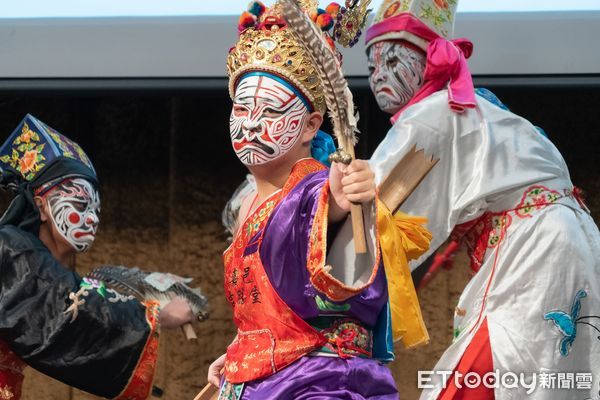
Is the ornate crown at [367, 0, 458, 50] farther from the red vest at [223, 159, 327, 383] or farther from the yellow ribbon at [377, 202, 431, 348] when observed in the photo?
the yellow ribbon at [377, 202, 431, 348]

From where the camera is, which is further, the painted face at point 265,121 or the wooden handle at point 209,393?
the wooden handle at point 209,393

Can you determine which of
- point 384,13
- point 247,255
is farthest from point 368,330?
point 384,13

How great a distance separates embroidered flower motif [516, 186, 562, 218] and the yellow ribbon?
2.85 feet

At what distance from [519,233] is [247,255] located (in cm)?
97

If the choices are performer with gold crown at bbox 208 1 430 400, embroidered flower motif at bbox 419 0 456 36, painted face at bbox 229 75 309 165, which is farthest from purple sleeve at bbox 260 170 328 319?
embroidered flower motif at bbox 419 0 456 36

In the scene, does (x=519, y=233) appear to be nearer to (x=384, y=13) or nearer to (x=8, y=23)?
(x=384, y=13)

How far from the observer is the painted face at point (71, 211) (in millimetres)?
5297

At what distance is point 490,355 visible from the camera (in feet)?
15.1

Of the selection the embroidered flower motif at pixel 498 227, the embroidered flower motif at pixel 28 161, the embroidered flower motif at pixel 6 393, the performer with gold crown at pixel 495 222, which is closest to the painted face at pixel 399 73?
the performer with gold crown at pixel 495 222

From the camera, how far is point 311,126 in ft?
14.1

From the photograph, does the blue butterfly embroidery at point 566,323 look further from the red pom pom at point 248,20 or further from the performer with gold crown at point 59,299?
the performer with gold crown at point 59,299

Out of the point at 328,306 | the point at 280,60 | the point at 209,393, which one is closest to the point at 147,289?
the point at 209,393

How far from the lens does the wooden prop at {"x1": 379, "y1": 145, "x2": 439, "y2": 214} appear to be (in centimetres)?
382

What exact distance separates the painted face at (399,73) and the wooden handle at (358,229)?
4.59 feet
